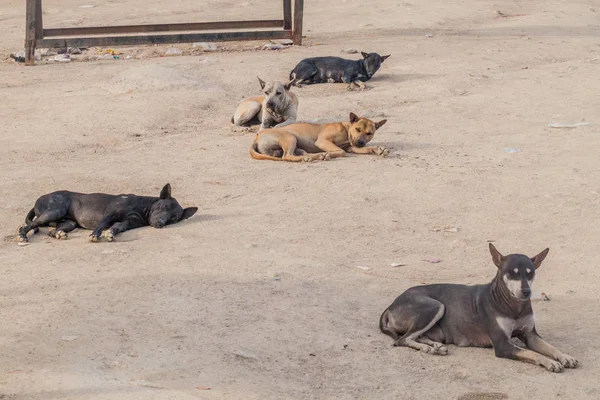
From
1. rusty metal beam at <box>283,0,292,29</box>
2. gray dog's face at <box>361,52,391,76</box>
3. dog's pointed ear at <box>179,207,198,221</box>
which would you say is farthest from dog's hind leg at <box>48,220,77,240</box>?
rusty metal beam at <box>283,0,292,29</box>

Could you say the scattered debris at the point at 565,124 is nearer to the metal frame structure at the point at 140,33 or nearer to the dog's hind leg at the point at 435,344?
the metal frame structure at the point at 140,33

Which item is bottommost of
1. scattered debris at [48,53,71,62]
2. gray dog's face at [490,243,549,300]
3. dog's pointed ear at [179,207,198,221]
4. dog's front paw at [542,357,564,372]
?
scattered debris at [48,53,71,62]

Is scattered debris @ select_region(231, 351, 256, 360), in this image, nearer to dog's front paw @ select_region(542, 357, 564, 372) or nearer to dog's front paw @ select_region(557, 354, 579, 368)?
dog's front paw @ select_region(542, 357, 564, 372)

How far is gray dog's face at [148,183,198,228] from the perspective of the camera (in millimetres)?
10023

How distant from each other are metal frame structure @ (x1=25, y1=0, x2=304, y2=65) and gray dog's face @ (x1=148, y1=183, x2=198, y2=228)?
8.69 meters

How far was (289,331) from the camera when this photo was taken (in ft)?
24.5

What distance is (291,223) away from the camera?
33.5ft

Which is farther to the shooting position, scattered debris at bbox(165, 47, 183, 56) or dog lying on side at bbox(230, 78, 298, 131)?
scattered debris at bbox(165, 47, 183, 56)

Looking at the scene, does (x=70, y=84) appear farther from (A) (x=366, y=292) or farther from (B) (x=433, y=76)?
(A) (x=366, y=292)

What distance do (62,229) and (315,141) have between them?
13.0 feet

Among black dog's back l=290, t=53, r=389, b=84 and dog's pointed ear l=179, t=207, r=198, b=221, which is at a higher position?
dog's pointed ear l=179, t=207, r=198, b=221

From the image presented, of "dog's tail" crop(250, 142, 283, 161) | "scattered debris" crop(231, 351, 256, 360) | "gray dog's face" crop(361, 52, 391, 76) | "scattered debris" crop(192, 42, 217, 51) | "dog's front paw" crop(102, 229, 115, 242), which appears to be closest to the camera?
"scattered debris" crop(231, 351, 256, 360)

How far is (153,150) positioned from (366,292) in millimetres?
5678

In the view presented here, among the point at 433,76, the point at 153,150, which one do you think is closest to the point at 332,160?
the point at 153,150
